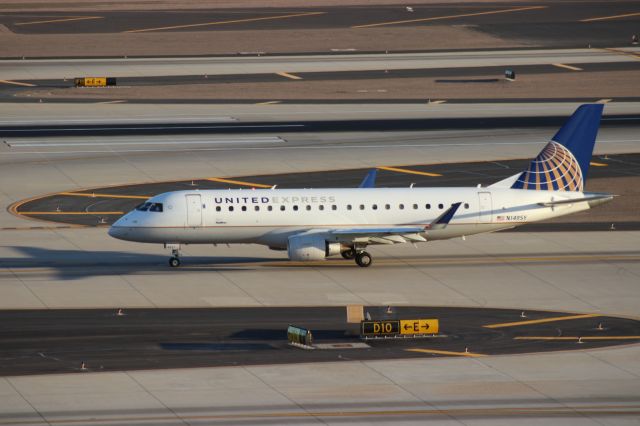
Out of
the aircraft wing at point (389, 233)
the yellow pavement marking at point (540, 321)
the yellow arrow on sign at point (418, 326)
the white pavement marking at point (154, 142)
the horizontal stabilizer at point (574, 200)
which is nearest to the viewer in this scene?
the yellow arrow on sign at point (418, 326)

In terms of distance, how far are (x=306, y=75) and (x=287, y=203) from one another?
64825 millimetres

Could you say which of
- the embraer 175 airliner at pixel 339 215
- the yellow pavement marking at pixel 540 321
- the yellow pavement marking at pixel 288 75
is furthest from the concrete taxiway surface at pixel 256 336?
the yellow pavement marking at pixel 288 75

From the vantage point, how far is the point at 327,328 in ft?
178

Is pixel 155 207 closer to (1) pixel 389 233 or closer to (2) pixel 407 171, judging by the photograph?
(1) pixel 389 233

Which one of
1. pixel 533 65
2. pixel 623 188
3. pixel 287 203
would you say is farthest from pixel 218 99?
pixel 287 203

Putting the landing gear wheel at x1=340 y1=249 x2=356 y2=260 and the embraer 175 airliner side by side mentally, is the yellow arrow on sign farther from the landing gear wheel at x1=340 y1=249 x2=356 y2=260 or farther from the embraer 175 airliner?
the landing gear wheel at x1=340 y1=249 x2=356 y2=260

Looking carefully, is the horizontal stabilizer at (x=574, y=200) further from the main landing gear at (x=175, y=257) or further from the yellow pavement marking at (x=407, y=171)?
the yellow pavement marking at (x=407, y=171)

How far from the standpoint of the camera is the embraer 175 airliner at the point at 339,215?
63375 mm

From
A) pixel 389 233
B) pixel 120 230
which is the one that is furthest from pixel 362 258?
pixel 120 230

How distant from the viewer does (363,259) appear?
64562 millimetres

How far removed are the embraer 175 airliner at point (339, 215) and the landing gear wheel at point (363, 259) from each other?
0.05 m

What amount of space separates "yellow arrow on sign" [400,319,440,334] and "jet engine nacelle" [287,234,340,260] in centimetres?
1066

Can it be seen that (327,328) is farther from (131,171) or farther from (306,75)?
(306,75)

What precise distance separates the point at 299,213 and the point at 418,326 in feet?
42.6
